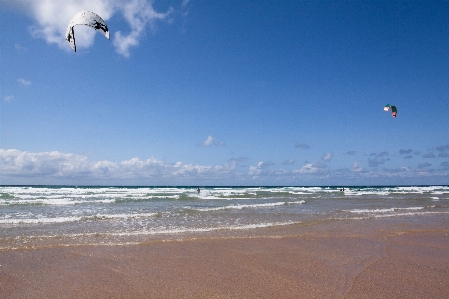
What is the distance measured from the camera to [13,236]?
27.6 ft

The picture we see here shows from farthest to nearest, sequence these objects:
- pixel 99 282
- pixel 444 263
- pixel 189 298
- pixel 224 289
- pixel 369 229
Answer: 1. pixel 369 229
2. pixel 444 263
3. pixel 99 282
4. pixel 224 289
5. pixel 189 298

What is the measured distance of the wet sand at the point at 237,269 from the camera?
171 inches

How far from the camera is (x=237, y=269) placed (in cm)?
539

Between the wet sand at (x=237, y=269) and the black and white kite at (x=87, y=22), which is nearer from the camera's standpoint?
the wet sand at (x=237, y=269)

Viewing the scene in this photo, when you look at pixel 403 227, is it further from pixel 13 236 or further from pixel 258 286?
pixel 13 236

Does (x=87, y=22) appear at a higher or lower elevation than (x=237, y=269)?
higher

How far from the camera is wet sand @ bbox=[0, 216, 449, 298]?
14.3 ft

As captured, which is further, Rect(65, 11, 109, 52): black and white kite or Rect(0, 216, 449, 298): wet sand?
Rect(65, 11, 109, 52): black and white kite

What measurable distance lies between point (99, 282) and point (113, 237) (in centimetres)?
379

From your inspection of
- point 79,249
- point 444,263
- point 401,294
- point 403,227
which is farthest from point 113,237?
point 403,227

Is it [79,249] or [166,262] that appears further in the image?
[79,249]

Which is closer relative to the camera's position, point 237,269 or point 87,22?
point 237,269

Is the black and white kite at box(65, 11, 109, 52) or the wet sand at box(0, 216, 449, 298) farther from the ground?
the black and white kite at box(65, 11, 109, 52)

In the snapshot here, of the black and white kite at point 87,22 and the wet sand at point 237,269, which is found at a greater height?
the black and white kite at point 87,22
